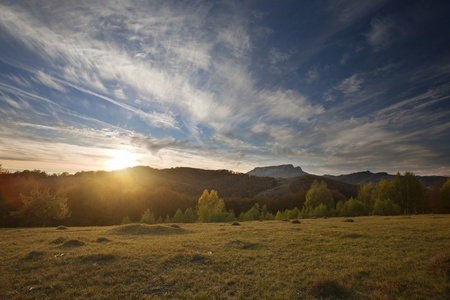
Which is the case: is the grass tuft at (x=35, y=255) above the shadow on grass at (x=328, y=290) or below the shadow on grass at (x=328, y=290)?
below

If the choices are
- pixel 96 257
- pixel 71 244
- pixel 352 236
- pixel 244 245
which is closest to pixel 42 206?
pixel 71 244

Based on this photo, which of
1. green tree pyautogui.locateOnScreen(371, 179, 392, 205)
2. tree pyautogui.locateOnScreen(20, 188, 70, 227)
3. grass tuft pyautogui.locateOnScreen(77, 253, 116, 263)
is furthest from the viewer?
green tree pyautogui.locateOnScreen(371, 179, 392, 205)

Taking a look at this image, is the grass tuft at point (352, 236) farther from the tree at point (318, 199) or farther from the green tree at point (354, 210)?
the tree at point (318, 199)

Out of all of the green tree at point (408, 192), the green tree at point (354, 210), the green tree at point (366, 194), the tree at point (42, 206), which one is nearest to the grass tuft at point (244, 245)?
the tree at point (42, 206)

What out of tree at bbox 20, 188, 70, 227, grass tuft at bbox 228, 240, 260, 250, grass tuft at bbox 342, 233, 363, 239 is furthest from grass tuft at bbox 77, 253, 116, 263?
tree at bbox 20, 188, 70, 227

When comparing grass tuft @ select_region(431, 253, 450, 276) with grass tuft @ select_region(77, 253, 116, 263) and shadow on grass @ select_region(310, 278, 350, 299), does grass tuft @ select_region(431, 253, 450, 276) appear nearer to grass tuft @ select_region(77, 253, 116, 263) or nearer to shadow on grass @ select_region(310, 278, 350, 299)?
shadow on grass @ select_region(310, 278, 350, 299)

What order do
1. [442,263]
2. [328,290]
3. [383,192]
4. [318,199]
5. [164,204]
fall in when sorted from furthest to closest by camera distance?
[164,204]
[383,192]
[318,199]
[442,263]
[328,290]

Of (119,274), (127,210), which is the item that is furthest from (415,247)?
(127,210)

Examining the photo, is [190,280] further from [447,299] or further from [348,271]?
[447,299]

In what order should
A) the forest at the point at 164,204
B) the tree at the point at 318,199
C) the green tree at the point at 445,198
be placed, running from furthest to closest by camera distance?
1. the tree at the point at 318,199
2. the green tree at the point at 445,198
3. the forest at the point at 164,204

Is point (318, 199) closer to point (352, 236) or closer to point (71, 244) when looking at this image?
point (352, 236)

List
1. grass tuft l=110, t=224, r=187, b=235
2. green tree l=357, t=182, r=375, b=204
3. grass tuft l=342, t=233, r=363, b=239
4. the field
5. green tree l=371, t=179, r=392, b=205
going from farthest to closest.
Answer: green tree l=357, t=182, r=375, b=204 → green tree l=371, t=179, r=392, b=205 → grass tuft l=110, t=224, r=187, b=235 → grass tuft l=342, t=233, r=363, b=239 → the field

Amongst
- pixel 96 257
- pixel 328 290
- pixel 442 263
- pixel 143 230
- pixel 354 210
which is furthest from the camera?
pixel 354 210

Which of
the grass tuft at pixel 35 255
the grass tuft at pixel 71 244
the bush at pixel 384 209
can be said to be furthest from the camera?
the bush at pixel 384 209
